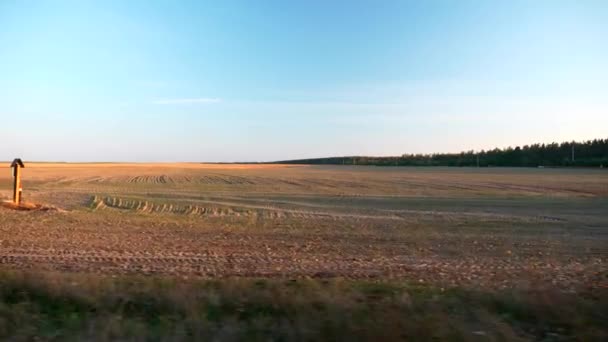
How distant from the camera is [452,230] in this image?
19469 millimetres

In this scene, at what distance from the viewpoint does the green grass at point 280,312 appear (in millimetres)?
5836

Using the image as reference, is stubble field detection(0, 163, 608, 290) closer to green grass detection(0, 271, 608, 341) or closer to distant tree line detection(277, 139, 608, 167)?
green grass detection(0, 271, 608, 341)

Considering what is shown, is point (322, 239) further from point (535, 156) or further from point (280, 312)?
point (535, 156)

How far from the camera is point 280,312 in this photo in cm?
681

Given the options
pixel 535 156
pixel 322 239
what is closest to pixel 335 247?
pixel 322 239

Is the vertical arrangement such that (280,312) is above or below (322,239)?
above

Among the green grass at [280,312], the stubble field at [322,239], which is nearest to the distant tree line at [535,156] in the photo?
the stubble field at [322,239]

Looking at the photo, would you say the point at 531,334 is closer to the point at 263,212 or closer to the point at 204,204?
the point at 263,212

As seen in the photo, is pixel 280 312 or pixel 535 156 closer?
pixel 280 312

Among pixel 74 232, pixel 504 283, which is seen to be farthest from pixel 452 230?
pixel 74 232

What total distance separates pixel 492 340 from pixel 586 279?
5.11 metres

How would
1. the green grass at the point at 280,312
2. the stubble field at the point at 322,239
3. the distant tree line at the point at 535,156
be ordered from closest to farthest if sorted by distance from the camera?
1. the green grass at the point at 280,312
2. the stubble field at the point at 322,239
3. the distant tree line at the point at 535,156

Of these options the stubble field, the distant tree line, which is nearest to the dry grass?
the stubble field

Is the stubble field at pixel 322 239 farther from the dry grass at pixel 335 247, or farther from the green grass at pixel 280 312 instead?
the green grass at pixel 280 312
